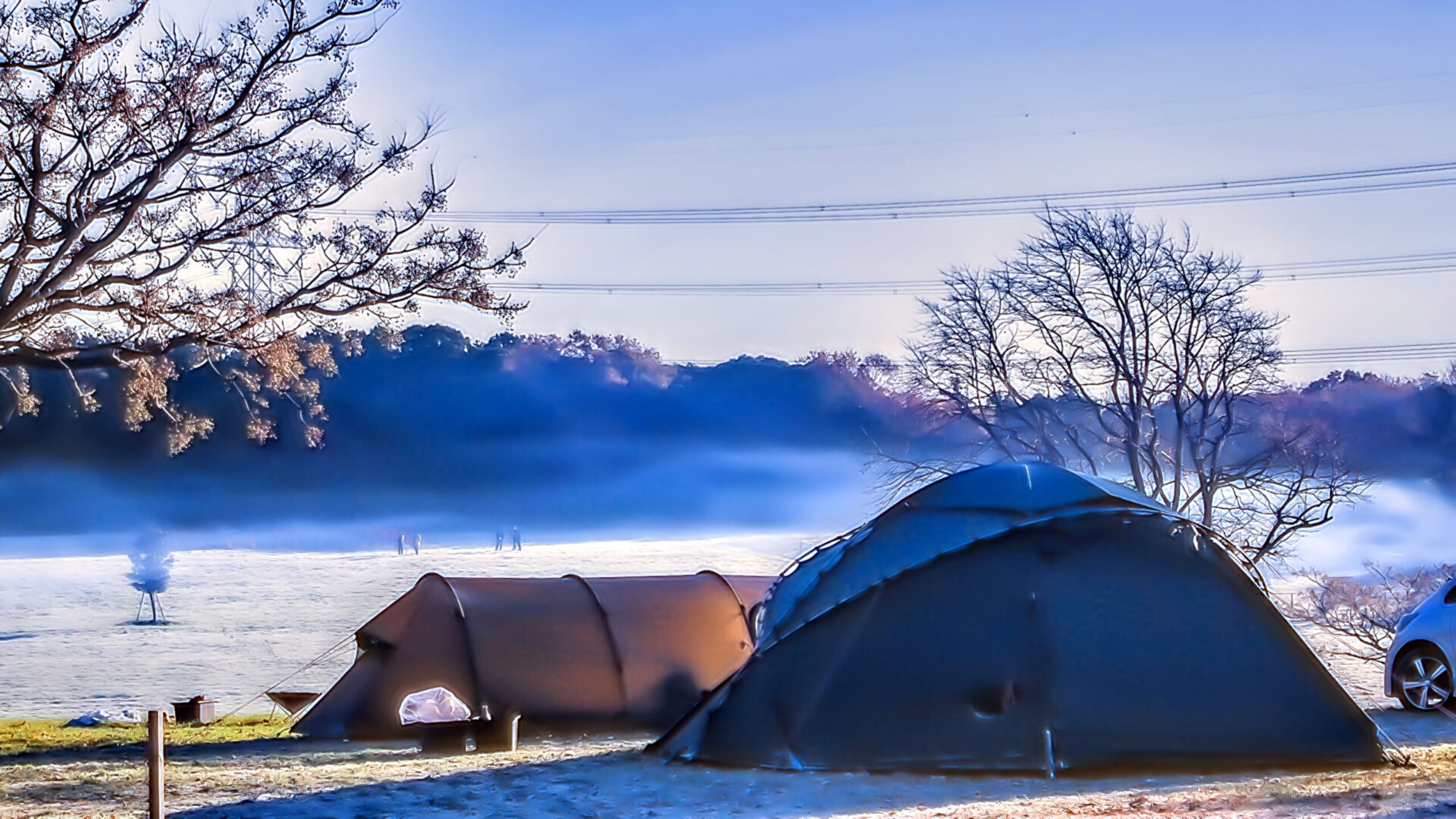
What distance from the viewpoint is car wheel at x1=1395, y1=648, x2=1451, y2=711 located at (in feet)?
52.2

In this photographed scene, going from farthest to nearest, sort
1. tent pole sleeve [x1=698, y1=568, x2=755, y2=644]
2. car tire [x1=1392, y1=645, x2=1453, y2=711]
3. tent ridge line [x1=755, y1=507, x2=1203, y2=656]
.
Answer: tent pole sleeve [x1=698, y1=568, x2=755, y2=644] < car tire [x1=1392, y1=645, x2=1453, y2=711] < tent ridge line [x1=755, y1=507, x2=1203, y2=656]

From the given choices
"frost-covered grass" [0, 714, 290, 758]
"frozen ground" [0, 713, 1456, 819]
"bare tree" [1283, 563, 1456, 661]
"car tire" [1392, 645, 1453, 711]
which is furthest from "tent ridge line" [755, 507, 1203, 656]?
"bare tree" [1283, 563, 1456, 661]

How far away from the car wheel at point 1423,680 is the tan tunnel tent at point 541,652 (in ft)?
27.6

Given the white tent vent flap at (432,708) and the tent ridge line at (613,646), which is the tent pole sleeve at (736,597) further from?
the white tent vent flap at (432,708)

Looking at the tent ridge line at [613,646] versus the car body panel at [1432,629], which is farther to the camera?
the tent ridge line at [613,646]

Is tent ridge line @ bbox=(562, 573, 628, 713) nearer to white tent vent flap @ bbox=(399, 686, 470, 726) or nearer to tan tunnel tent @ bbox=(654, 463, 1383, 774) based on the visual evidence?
white tent vent flap @ bbox=(399, 686, 470, 726)

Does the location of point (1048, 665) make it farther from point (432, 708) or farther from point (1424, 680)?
point (432, 708)

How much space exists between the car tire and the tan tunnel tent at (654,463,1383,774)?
507 cm

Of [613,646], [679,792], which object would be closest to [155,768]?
[679,792]

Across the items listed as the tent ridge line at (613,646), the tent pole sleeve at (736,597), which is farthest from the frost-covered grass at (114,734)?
the tent pole sleeve at (736,597)

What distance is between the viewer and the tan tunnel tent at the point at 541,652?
17.9m

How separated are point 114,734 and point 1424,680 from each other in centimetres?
1678

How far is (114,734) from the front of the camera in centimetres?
1834

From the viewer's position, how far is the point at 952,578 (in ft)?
39.3
